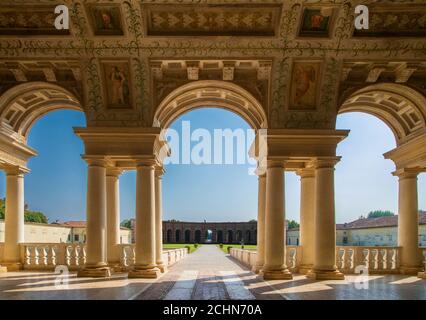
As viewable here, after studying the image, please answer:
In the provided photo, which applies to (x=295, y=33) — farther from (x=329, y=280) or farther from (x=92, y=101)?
(x=329, y=280)

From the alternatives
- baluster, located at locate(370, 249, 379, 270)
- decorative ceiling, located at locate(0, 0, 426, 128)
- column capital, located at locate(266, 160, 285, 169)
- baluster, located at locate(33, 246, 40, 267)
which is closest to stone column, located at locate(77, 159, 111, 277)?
decorative ceiling, located at locate(0, 0, 426, 128)

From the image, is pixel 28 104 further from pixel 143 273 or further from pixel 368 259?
pixel 368 259

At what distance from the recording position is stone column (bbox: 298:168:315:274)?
79.6 feet

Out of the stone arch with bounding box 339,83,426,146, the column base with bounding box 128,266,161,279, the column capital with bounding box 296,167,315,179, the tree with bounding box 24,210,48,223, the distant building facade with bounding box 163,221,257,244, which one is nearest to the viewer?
the column base with bounding box 128,266,161,279

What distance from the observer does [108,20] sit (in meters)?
19.8

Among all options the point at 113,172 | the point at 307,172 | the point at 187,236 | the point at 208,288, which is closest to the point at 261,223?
the point at 307,172

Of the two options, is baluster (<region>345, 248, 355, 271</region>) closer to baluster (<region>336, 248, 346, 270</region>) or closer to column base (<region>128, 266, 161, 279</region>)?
baluster (<region>336, 248, 346, 270</region>)

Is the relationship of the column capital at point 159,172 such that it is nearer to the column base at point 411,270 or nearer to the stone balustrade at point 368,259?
the stone balustrade at point 368,259

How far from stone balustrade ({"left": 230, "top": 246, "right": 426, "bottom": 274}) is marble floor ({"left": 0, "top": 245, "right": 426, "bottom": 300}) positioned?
2176mm

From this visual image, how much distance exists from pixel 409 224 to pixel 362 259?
346 cm

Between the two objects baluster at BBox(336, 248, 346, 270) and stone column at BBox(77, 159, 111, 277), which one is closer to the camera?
stone column at BBox(77, 159, 111, 277)

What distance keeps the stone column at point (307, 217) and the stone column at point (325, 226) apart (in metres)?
2.76
